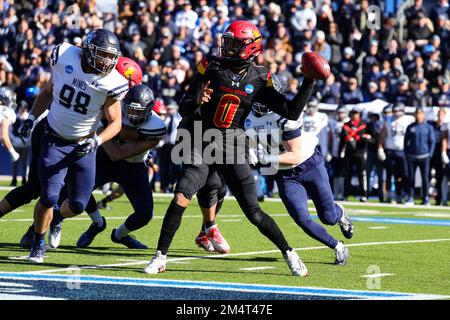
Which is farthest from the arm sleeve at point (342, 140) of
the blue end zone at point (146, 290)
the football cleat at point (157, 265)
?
the blue end zone at point (146, 290)

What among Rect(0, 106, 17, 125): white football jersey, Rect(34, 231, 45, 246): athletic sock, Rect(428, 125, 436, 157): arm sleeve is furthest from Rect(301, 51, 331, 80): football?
Rect(428, 125, 436, 157): arm sleeve

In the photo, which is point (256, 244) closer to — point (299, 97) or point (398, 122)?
point (299, 97)

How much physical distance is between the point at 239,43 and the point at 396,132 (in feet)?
35.6

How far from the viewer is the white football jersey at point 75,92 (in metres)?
8.14

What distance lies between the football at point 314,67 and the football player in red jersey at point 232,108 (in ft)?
0.77

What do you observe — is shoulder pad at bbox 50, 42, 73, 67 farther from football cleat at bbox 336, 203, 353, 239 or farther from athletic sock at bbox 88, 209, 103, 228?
football cleat at bbox 336, 203, 353, 239

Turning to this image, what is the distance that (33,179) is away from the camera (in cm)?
886

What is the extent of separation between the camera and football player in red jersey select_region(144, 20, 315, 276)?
7.73 meters

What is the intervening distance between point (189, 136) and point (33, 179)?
1575 mm

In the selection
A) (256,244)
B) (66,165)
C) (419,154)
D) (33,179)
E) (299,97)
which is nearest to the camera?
(299,97)

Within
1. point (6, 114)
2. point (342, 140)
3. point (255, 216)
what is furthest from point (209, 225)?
point (342, 140)

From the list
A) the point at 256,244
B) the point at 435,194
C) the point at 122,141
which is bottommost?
the point at 435,194

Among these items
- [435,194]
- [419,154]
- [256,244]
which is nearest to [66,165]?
[256,244]

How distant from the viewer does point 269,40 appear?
2139cm
